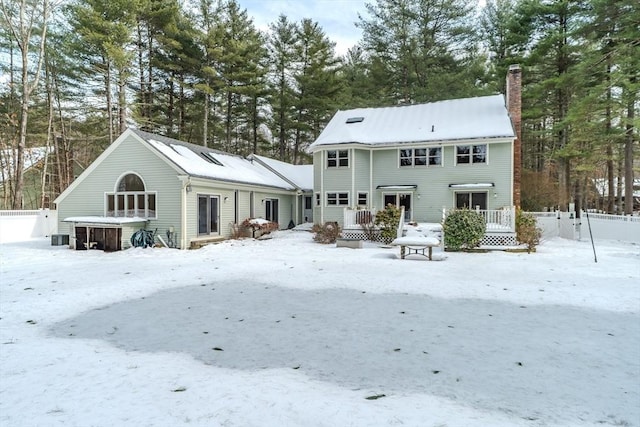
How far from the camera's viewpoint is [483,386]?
3.09m

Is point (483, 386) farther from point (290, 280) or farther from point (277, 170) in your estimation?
point (277, 170)

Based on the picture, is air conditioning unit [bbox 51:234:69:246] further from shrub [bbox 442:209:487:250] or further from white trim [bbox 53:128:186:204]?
shrub [bbox 442:209:487:250]

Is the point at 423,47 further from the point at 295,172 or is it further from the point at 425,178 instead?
the point at 295,172

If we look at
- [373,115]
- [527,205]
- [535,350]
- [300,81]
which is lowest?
[535,350]

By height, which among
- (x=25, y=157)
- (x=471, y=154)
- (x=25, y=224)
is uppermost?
(x=25, y=157)

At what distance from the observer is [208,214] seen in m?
14.7

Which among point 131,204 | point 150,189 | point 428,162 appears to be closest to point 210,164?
point 150,189

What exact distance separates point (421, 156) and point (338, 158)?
4368 mm

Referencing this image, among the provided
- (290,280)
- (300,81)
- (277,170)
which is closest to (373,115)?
(277,170)

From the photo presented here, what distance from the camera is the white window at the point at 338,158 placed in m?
18.4

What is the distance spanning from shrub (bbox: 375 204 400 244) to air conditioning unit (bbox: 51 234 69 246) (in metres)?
Result: 13.1

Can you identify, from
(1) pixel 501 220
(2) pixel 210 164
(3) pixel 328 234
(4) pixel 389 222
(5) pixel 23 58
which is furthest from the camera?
(5) pixel 23 58

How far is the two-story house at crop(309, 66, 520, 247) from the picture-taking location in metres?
16.6

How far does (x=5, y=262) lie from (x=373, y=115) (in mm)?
18262
